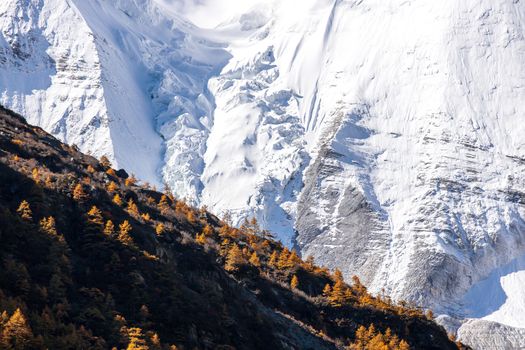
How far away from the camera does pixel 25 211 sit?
64.8 metres

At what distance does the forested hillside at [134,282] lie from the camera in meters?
56.9

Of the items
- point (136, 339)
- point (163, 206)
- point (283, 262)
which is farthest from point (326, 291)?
point (136, 339)

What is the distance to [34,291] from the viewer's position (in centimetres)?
5684

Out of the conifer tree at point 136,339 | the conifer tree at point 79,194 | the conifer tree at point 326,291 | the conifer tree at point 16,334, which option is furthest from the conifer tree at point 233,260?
the conifer tree at point 16,334

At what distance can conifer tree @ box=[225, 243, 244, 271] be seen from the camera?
8431cm

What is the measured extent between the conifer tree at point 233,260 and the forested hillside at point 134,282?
12 centimetres

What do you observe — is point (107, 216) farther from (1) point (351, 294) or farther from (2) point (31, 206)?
(1) point (351, 294)

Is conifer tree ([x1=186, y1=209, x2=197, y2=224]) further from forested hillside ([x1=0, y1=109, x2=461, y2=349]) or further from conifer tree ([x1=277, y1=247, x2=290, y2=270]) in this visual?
conifer tree ([x1=277, y1=247, x2=290, y2=270])

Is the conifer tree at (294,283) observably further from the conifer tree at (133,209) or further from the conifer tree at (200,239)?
the conifer tree at (133,209)

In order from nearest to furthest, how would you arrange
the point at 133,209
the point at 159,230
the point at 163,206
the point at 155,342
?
1. the point at 155,342
2. the point at 159,230
3. the point at 133,209
4. the point at 163,206

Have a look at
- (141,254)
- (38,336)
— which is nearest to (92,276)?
(141,254)

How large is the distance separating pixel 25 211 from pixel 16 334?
15.7 m

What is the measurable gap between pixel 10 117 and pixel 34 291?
41797 mm

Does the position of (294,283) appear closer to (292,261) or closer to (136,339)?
(292,261)
